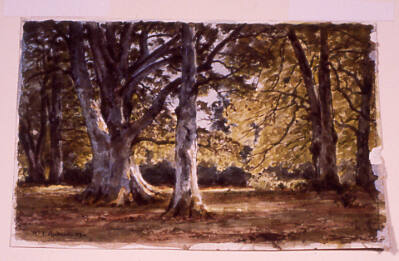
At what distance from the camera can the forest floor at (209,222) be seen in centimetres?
296

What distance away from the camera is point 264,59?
123 inches

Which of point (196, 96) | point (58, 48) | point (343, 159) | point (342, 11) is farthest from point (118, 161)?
point (342, 11)

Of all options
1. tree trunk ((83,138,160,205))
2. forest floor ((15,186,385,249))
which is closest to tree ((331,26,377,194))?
forest floor ((15,186,385,249))

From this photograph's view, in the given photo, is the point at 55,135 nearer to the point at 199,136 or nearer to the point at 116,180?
the point at 116,180

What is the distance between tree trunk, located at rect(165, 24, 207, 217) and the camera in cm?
299

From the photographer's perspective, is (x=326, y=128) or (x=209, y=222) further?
(x=326, y=128)

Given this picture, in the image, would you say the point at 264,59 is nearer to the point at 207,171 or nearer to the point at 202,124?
the point at 202,124

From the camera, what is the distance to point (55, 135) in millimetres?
3057

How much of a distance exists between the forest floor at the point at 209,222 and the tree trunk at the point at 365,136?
0.22 m

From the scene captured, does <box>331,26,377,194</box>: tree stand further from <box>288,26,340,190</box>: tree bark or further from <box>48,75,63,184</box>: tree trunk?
<box>48,75,63,184</box>: tree trunk

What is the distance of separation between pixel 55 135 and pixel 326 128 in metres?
2.06
